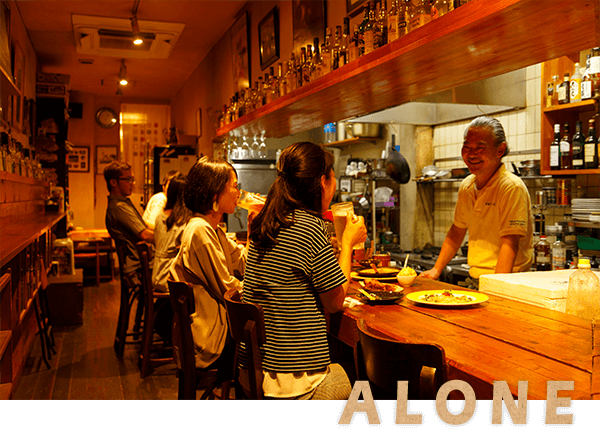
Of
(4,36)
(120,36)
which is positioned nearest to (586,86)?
(4,36)

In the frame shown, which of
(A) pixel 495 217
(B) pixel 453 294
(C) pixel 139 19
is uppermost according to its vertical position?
(C) pixel 139 19

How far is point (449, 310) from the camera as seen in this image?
2.04 meters

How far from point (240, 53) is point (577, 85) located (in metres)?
3.51

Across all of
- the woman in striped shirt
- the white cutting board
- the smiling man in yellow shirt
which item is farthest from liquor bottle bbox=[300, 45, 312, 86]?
the white cutting board

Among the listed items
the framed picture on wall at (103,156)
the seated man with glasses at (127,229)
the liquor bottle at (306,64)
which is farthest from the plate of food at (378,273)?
the framed picture on wall at (103,156)

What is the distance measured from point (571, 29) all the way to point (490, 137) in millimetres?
1365

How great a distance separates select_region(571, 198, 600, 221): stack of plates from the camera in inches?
139

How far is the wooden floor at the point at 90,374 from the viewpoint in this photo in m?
3.66

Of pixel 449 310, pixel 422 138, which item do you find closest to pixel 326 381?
pixel 449 310

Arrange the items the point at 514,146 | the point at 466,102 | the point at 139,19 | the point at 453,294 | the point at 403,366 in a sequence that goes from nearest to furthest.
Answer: the point at 403,366 → the point at 453,294 → the point at 466,102 → the point at 514,146 → the point at 139,19

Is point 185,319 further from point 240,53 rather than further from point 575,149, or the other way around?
point 240,53

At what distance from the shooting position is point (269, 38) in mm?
5012

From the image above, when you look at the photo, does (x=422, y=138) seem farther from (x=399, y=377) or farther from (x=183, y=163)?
(x=399, y=377)

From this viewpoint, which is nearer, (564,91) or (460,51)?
(460,51)
